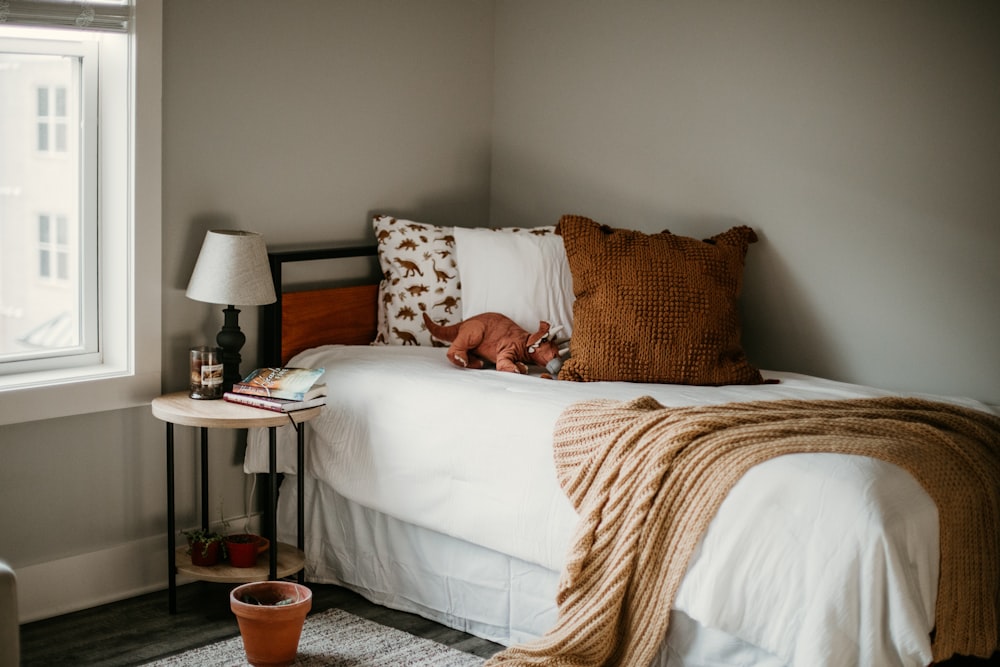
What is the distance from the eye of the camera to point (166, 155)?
295cm

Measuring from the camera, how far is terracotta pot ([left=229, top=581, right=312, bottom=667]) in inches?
97.5

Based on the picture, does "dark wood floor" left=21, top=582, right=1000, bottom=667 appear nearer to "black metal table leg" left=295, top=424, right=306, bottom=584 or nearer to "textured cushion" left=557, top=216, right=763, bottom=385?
"black metal table leg" left=295, top=424, right=306, bottom=584

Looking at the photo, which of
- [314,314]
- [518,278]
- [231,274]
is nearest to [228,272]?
[231,274]

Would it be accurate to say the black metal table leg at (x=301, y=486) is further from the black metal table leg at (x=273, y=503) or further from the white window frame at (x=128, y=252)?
the white window frame at (x=128, y=252)

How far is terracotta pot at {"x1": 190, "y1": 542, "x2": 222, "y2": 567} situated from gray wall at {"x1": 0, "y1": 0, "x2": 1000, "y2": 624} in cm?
18

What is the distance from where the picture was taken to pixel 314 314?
332cm

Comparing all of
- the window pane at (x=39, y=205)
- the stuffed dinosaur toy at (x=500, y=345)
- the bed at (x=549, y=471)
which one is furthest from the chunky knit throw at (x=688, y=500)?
the window pane at (x=39, y=205)

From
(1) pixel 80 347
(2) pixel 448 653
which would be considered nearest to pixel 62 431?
(1) pixel 80 347

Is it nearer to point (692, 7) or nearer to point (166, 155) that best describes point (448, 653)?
point (166, 155)

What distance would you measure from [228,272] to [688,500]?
140 cm

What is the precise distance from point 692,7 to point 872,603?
2.14 meters

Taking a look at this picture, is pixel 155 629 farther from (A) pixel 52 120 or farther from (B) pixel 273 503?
(A) pixel 52 120

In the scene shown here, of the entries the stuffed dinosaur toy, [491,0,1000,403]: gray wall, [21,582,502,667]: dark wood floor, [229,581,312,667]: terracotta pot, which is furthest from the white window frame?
[491,0,1000,403]: gray wall

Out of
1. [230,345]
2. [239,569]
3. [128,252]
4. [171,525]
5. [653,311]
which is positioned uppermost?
[128,252]
